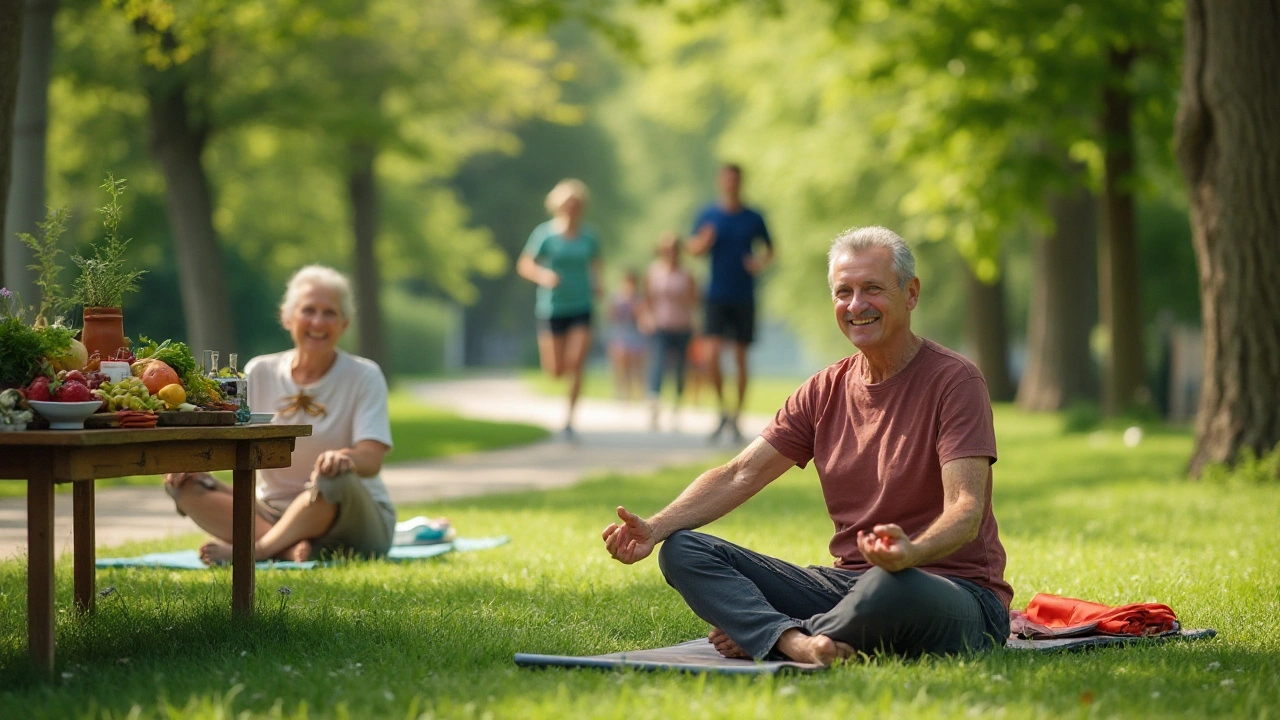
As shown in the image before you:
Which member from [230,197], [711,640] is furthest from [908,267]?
[230,197]

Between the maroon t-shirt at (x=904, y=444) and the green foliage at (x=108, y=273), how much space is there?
230 centimetres

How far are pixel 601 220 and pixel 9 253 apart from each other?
1771 inches

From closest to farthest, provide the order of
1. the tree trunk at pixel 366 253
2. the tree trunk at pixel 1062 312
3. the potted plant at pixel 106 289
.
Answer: the potted plant at pixel 106 289 → the tree trunk at pixel 1062 312 → the tree trunk at pixel 366 253

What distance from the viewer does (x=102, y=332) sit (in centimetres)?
502

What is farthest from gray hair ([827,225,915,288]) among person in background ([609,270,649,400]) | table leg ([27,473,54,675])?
person in background ([609,270,649,400])

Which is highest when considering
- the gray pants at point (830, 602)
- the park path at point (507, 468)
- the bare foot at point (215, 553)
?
the gray pants at point (830, 602)

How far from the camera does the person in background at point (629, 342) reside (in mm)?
27727

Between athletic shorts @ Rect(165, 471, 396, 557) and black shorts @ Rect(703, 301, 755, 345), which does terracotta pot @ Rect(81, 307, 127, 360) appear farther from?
black shorts @ Rect(703, 301, 755, 345)

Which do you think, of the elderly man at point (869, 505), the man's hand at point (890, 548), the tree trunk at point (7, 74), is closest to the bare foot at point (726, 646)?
the elderly man at point (869, 505)

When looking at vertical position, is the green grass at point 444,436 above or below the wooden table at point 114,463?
below

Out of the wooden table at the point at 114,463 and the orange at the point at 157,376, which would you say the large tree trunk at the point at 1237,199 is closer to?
the wooden table at the point at 114,463

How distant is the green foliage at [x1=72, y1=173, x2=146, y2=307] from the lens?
5.03 m

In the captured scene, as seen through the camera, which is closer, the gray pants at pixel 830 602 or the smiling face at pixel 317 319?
the gray pants at pixel 830 602

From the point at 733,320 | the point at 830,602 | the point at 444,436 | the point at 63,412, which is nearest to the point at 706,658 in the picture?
the point at 830,602
